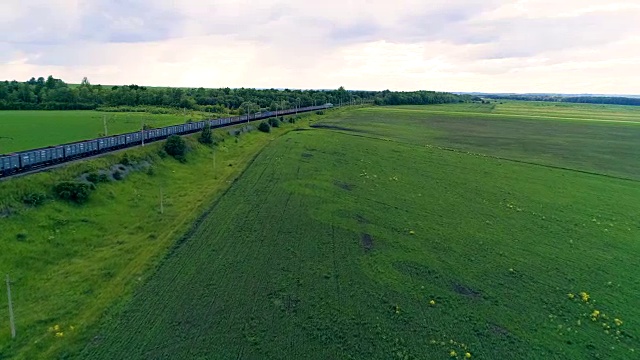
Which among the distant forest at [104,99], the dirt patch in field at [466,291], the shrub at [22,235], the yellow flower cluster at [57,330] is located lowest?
the dirt patch in field at [466,291]

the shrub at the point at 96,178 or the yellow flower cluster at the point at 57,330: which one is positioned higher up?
the shrub at the point at 96,178

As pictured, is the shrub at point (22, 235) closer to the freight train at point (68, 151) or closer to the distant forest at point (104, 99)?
the freight train at point (68, 151)

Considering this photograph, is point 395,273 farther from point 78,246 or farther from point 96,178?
point 96,178

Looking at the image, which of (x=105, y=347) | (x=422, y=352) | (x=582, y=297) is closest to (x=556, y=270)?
(x=582, y=297)

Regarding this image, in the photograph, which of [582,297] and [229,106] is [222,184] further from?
[229,106]

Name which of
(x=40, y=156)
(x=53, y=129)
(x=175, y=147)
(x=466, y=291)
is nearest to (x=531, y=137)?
(x=175, y=147)

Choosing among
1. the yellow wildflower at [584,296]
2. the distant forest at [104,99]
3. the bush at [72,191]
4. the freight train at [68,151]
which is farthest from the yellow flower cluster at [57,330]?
the distant forest at [104,99]

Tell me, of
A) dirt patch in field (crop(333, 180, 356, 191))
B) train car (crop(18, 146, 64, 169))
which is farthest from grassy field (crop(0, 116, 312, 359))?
dirt patch in field (crop(333, 180, 356, 191))
